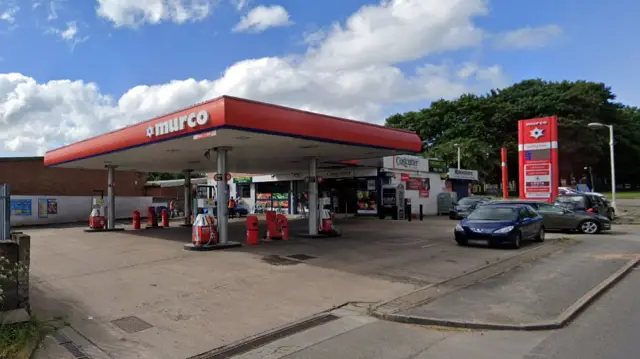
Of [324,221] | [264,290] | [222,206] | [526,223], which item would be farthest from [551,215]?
[264,290]

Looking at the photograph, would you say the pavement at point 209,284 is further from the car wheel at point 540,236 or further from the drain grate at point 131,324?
the car wheel at point 540,236

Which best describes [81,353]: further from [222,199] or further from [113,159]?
[113,159]

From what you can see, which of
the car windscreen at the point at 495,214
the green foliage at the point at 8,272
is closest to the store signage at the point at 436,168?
the car windscreen at the point at 495,214

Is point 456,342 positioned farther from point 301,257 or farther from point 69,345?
point 301,257

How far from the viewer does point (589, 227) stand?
18.9m

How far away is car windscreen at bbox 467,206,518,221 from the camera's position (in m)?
14.7

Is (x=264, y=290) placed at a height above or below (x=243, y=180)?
below

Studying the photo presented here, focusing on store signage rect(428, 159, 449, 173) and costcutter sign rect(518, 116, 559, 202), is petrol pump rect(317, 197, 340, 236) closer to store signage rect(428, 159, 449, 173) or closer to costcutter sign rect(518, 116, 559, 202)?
costcutter sign rect(518, 116, 559, 202)

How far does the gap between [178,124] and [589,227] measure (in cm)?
1681

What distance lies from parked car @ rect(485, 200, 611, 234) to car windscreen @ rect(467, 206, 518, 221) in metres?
3.37

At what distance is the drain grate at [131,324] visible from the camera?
21.1 feet

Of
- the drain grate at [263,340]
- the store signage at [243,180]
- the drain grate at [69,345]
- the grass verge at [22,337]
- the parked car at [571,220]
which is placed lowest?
the drain grate at [263,340]

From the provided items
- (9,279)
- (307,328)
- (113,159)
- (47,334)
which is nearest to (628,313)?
(307,328)

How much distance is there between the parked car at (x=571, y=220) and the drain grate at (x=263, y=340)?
13.8m
